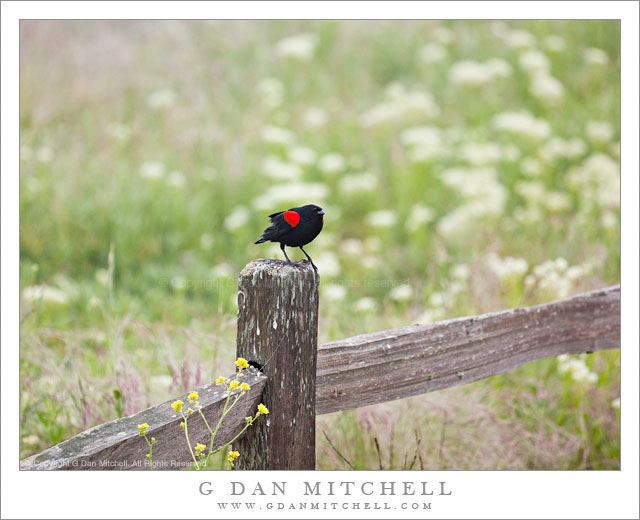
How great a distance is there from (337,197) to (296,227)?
4.11 m

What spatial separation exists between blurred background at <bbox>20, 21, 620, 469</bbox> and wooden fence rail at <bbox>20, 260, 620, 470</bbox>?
0.56m

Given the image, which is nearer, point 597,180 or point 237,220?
point 237,220

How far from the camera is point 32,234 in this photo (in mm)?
4930

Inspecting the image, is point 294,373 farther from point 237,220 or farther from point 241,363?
point 237,220

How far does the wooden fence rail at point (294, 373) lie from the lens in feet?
Answer: 4.85

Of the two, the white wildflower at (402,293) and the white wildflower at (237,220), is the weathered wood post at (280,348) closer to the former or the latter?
the white wildflower at (402,293)

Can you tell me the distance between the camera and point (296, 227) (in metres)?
1.65

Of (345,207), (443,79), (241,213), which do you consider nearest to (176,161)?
(241,213)

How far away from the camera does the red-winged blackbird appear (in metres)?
1.65

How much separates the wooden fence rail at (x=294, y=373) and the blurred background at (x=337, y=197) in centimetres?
56

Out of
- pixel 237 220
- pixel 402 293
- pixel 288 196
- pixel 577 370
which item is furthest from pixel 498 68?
pixel 577 370

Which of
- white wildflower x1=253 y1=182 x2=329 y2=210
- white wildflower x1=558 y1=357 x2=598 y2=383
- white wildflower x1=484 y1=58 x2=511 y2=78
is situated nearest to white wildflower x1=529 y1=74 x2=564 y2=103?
white wildflower x1=484 y1=58 x2=511 y2=78

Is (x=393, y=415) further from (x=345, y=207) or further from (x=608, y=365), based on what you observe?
(x=345, y=207)

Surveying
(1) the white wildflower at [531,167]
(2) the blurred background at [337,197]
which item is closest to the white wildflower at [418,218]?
(2) the blurred background at [337,197]
